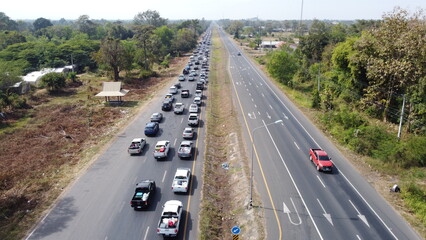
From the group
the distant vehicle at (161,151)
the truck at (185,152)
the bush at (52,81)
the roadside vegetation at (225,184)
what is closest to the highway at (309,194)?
the roadside vegetation at (225,184)

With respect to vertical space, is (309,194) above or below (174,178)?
below

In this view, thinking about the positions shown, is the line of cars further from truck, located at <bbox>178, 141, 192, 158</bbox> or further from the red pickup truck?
the red pickup truck

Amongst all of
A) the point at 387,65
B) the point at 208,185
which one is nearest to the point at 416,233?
the point at 208,185

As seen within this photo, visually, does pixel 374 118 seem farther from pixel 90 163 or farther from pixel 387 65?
pixel 90 163

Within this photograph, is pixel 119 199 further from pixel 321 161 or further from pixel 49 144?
pixel 321 161

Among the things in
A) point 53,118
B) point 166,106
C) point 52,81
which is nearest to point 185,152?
point 166,106

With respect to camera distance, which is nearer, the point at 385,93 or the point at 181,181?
the point at 181,181
